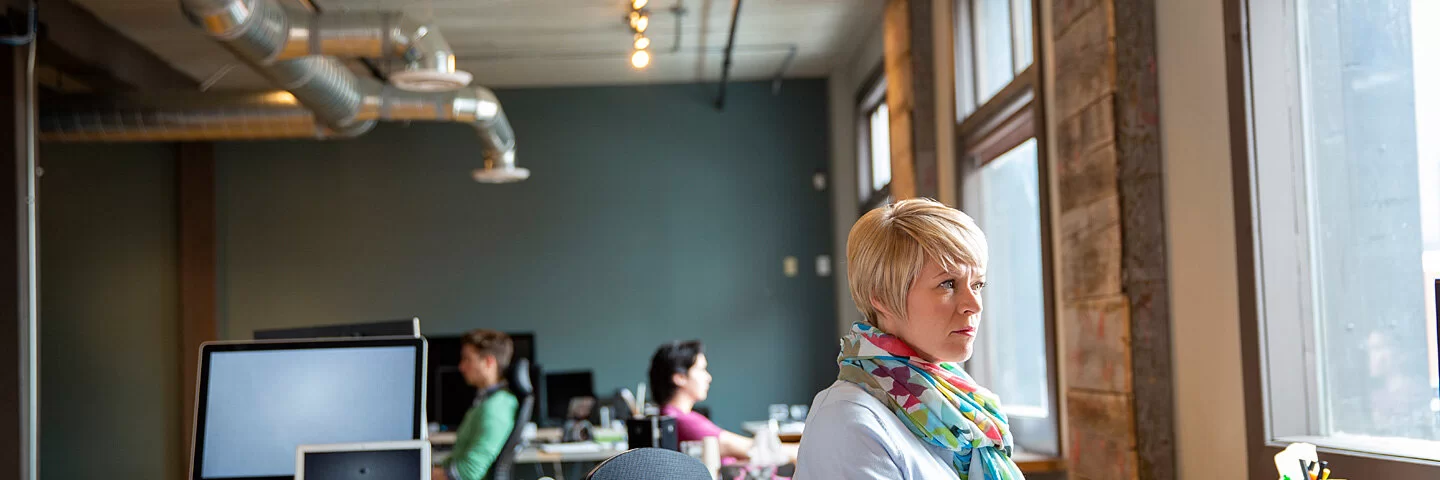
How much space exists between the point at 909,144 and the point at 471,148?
4624 mm

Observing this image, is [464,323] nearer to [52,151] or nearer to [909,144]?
[52,151]

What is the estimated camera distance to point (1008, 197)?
17.8ft

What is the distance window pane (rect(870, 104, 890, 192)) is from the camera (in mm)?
8508

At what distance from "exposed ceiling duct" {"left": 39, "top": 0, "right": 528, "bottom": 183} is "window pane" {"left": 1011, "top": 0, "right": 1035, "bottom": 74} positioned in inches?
92.8

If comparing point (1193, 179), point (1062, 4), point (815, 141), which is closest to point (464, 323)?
point (815, 141)

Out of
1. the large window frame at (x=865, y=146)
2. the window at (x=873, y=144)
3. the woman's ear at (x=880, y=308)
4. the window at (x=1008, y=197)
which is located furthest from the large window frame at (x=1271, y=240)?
the large window frame at (x=865, y=146)

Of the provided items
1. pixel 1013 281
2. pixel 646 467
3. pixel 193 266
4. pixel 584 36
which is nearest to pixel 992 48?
pixel 1013 281

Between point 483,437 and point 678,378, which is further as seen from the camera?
point 483,437

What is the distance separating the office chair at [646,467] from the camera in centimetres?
160

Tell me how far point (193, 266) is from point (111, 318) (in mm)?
704

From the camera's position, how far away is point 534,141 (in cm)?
977

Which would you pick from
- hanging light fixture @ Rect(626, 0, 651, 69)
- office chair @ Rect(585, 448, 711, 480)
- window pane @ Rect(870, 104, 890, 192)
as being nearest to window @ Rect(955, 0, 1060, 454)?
hanging light fixture @ Rect(626, 0, 651, 69)

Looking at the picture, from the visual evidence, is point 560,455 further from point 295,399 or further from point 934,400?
point 934,400

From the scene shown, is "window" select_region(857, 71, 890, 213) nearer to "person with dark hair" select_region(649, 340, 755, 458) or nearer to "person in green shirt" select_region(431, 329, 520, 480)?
"person in green shirt" select_region(431, 329, 520, 480)
